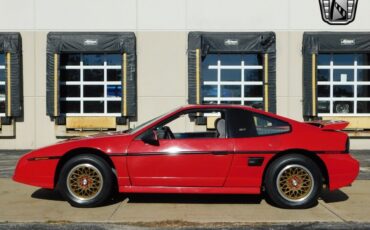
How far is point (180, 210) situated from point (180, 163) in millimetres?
615

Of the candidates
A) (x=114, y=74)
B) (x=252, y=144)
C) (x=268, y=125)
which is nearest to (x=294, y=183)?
(x=252, y=144)

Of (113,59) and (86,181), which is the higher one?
(113,59)

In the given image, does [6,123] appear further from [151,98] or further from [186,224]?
[186,224]

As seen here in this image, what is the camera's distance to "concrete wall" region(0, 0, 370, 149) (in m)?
14.1

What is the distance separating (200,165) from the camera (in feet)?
21.6

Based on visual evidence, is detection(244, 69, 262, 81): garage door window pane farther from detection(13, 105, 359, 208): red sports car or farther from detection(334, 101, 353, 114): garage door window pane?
detection(13, 105, 359, 208): red sports car

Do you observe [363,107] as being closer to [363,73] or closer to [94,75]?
[363,73]

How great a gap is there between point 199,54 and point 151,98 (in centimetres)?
182

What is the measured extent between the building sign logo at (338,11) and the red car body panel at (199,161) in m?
8.26

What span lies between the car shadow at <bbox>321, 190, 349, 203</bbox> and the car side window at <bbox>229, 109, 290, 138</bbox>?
131 cm

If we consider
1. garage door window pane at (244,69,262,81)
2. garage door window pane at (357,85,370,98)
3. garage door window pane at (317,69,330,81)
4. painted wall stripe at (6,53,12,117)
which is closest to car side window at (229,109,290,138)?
garage door window pane at (244,69,262,81)

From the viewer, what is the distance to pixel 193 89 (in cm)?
1384

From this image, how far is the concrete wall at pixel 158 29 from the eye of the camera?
1409 centimetres

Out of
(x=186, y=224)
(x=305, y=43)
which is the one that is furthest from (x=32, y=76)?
(x=186, y=224)
